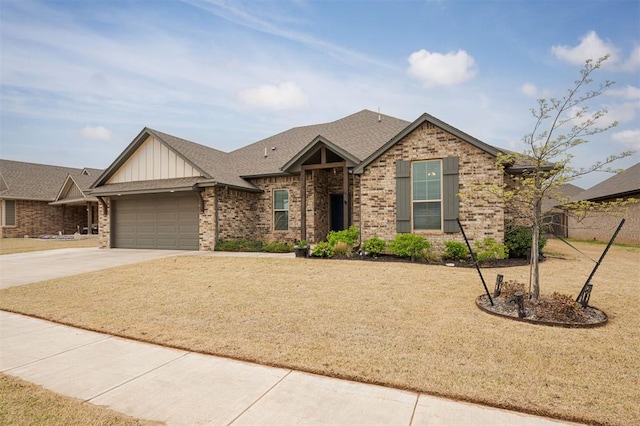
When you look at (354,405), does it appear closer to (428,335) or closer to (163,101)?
(428,335)

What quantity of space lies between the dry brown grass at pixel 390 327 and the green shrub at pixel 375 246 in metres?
2.24

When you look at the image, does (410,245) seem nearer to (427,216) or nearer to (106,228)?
(427,216)

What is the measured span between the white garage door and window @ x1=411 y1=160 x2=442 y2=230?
976 centimetres

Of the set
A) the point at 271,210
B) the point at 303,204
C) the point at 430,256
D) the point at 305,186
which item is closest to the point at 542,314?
the point at 430,256

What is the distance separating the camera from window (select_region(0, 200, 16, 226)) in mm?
26891

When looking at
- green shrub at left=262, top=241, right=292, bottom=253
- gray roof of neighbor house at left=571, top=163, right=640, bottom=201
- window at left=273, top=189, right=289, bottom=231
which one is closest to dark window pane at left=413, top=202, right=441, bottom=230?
green shrub at left=262, top=241, right=292, bottom=253

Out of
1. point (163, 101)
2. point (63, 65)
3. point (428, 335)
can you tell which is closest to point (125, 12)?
point (63, 65)

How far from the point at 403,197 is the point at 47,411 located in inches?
425

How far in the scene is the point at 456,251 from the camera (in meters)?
10.7

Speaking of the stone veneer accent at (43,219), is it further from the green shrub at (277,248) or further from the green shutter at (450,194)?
the green shutter at (450,194)

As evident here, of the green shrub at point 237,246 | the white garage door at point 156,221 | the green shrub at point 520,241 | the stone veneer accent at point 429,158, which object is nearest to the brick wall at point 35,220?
the white garage door at point 156,221

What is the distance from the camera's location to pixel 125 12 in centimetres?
1145

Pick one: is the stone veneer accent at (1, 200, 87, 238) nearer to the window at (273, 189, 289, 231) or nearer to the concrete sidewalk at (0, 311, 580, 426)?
the window at (273, 189, 289, 231)

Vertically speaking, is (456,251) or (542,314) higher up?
(456,251)
